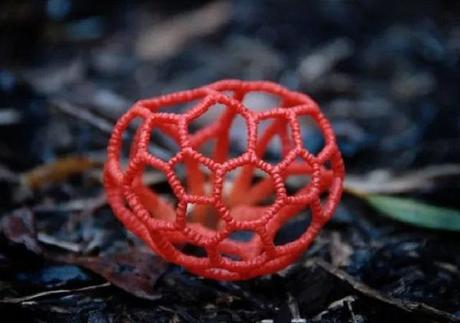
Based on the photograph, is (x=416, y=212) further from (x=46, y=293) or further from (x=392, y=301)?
(x=46, y=293)

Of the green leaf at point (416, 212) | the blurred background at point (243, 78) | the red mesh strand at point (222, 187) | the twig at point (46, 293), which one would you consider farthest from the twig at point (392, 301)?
the twig at point (46, 293)

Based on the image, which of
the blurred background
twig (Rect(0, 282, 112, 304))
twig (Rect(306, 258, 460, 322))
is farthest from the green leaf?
twig (Rect(0, 282, 112, 304))

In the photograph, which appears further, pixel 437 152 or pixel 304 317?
pixel 437 152

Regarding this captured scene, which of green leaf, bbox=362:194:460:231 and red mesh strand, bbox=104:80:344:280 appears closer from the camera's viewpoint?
red mesh strand, bbox=104:80:344:280

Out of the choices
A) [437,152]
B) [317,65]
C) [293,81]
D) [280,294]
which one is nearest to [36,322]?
[280,294]

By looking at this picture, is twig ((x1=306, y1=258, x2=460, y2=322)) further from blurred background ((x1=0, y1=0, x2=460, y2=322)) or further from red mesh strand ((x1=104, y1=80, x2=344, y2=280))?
red mesh strand ((x1=104, y1=80, x2=344, y2=280))

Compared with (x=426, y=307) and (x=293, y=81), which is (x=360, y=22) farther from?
(x=426, y=307)
